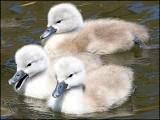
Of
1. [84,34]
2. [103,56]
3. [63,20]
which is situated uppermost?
[63,20]

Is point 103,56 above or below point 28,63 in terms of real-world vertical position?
below

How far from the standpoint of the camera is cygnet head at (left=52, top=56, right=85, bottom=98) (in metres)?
5.79

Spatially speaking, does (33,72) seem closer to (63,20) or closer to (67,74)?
(67,74)

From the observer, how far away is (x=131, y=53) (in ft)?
23.1

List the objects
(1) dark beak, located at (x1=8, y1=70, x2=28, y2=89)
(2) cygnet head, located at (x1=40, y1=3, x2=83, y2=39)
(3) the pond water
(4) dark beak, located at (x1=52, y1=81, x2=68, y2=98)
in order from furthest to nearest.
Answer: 1. (2) cygnet head, located at (x1=40, y1=3, x2=83, y2=39)
2. (1) dark beak, located at (x1=8, y1=70, x2=28, y2=89)
3. (3) the pond water
4. (4) dark beak, located at (x1=52, y1=81, x2=68, y2=98)

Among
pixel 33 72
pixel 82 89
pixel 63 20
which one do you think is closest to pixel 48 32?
pixel 63 20

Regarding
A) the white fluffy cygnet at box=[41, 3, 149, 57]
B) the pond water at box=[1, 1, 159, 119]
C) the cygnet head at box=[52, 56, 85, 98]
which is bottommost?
the pond water at box=[1, 1, 159, 119]

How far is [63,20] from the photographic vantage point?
22.9ft

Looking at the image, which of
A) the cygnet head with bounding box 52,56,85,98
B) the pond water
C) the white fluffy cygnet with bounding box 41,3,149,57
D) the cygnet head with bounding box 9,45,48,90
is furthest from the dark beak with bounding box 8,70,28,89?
the white fluffy cygnet with bounding box 41,3,149,57

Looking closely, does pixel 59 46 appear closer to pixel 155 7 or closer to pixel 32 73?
pixel 32 73

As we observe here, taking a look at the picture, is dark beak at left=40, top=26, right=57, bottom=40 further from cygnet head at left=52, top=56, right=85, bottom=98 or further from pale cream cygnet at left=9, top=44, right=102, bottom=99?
cygnet head at left=52, top=56, right=85, bottom=98

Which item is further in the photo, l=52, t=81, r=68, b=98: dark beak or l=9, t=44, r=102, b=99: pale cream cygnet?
l=9, t=44, r=102, b=99: pale cream cygnet

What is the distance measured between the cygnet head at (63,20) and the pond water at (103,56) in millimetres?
369

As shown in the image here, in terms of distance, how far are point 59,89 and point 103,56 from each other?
124 centimetres
